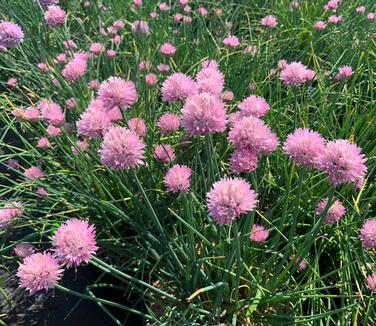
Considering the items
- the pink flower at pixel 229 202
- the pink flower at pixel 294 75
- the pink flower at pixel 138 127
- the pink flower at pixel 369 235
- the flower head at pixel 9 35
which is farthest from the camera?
the flower head at pixel 9 35

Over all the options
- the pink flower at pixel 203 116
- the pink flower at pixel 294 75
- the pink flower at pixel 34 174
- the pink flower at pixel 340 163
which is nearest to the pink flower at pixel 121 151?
the pink flower at pixel 203 116

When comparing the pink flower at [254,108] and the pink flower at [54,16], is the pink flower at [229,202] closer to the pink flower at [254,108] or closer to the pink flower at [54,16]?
the pink flower at [254,108]

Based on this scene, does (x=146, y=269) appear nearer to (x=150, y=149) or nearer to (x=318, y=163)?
(x=150, y=149)

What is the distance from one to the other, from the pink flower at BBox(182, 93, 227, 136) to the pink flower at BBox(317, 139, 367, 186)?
0.22 meters

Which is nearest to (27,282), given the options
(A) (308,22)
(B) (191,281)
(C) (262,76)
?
(B) (191,281)

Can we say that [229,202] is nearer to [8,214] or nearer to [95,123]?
[95,123]

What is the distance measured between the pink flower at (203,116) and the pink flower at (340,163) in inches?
8.5

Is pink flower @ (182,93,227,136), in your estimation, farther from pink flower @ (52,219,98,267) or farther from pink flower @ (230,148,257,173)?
pink flower @ (52,219,98,267)

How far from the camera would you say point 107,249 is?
1362 mm

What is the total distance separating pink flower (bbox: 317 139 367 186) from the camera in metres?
0.76

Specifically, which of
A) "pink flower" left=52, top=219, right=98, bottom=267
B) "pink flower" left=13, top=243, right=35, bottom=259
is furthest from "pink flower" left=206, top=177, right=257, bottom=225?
"pink flower" left=13, top=243, right=35, bottom=259

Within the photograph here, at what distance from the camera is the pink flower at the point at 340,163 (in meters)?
0.76

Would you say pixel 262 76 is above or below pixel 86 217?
above

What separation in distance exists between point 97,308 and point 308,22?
1633mm
